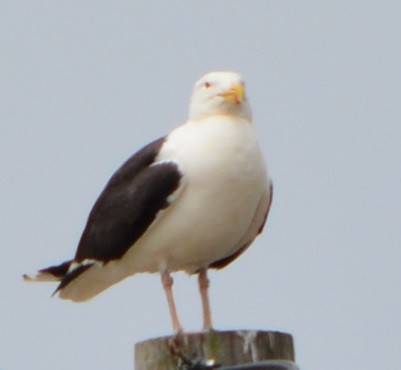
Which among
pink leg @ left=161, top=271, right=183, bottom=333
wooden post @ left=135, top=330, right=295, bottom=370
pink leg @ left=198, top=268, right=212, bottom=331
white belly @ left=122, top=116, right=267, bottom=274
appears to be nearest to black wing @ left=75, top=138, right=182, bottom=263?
white belly @ left=122, top=116, right=267, bottom=274

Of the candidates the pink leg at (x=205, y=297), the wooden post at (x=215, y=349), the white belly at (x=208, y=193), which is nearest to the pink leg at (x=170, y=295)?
the white belly at (x=208, y=193)

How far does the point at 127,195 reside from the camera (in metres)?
11.0

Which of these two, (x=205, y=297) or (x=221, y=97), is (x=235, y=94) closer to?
(x=221, y=97)

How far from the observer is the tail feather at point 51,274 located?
11.8 m

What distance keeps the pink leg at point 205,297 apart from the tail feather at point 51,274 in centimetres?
105

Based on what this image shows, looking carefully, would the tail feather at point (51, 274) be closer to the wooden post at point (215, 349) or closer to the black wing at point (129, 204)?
the black wing at point (129, 204)

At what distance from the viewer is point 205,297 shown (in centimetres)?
1140

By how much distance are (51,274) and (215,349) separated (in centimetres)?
379

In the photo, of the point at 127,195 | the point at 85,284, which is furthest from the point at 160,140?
the point at 85,284

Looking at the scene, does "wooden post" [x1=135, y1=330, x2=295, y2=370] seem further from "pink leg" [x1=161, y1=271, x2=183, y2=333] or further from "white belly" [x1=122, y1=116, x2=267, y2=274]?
"white belly" [x1=122, y1=116, x2=267, y2=274]

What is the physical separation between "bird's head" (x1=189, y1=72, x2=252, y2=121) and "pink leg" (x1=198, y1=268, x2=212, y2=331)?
124cm

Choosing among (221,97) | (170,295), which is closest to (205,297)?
(170,295)

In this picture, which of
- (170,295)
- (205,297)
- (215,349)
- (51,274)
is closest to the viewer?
(215,349)

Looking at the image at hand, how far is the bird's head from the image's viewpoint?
11000 millimetres
